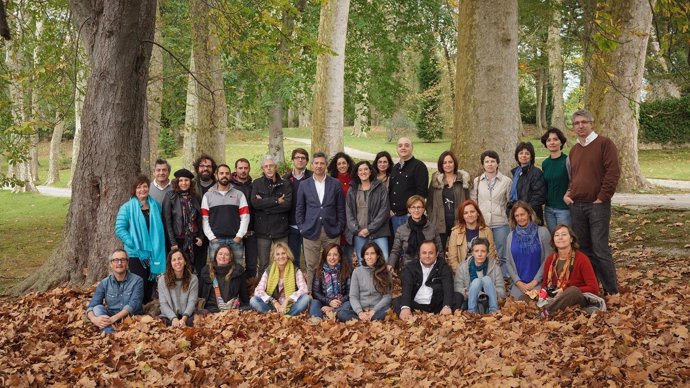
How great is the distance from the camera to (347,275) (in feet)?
27.7

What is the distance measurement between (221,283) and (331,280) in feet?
4.15

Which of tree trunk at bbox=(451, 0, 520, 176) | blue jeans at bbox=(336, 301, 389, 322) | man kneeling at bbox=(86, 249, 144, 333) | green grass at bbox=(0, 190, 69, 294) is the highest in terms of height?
tree trunk at bbox=(451, 0, 520, 176)

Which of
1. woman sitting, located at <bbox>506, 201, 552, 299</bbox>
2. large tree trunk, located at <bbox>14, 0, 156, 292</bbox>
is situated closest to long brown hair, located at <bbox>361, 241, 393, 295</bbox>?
woman sitting, located at <bbox>506, 201, 552, 299</bbox>

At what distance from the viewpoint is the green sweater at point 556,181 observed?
8.51 metres

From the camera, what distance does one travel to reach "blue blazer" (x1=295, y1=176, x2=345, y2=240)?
8.84m

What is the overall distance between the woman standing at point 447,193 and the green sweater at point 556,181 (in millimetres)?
955

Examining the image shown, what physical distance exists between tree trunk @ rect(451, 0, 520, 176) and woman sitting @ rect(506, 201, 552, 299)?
241 centimetres

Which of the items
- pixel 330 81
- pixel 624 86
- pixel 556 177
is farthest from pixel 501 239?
pixel 624 86

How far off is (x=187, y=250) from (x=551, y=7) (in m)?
11.6

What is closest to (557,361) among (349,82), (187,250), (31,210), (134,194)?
(187,250)

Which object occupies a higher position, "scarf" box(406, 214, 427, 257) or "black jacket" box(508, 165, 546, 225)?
"black jacket" box(508, 165, 546, 225)

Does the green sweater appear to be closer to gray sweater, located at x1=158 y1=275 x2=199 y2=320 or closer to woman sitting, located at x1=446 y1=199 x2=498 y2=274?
woman sitting, located at x1=446 y1=199 x2=498 y2=274

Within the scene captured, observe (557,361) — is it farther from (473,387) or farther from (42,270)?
(42,270)

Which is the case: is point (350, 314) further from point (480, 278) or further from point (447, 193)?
point (447, 193)
